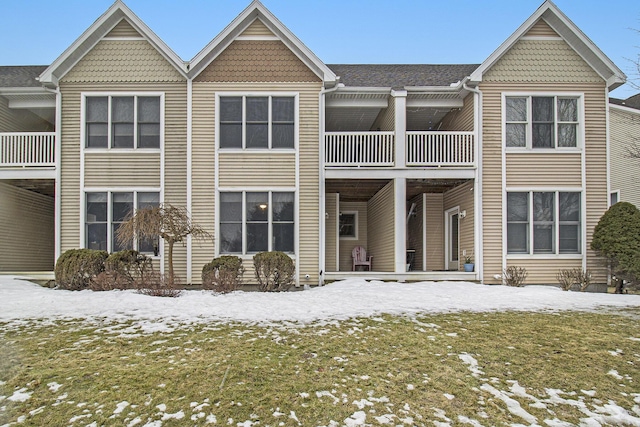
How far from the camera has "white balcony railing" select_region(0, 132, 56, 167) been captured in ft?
41.1

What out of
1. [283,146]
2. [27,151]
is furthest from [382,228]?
[27,151]

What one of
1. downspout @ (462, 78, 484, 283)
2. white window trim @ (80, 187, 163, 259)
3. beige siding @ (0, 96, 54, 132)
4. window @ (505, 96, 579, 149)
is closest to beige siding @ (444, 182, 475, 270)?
downspout @ (462, 78, 484, 283)

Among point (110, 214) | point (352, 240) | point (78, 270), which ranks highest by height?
point (110, 214)

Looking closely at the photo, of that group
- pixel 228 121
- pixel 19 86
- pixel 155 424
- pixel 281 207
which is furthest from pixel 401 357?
pixel 19 86

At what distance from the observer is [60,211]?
486 inches

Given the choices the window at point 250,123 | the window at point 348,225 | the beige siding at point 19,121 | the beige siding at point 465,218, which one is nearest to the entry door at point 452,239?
the beige siding at point 465,218

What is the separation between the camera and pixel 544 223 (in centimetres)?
1266

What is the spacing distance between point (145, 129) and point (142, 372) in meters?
9.08

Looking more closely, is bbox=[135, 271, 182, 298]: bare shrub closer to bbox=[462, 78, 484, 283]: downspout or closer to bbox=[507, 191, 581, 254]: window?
bbox=[462, 78, 484, 283]: downspout

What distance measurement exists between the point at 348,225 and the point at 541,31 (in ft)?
31.1

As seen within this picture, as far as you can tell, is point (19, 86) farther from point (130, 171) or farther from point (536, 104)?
point (536, 104)

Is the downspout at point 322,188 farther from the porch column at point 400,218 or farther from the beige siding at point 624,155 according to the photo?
the beige siding at point 624,155

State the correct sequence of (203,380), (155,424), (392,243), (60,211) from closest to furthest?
(155,424), (203,380), (60,211), (392,243)

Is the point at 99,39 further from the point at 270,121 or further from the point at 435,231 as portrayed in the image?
the point at 435,231
